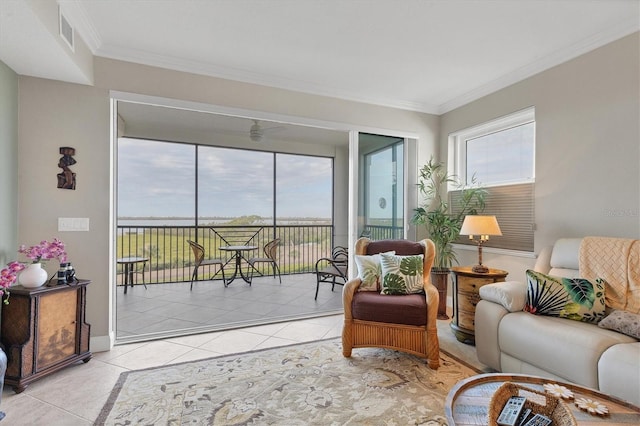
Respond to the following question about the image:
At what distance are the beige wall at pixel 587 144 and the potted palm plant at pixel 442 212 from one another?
0.68 m

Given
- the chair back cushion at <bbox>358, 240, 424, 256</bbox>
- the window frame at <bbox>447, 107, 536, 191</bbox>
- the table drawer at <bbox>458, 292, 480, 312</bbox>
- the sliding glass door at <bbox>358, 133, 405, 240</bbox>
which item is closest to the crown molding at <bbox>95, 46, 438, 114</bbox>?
the sliding glass door at <bbox>358, 133, 405, 240</bbox>

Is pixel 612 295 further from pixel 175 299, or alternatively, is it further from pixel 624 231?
pixel 175 299

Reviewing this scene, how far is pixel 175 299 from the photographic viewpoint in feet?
14.8

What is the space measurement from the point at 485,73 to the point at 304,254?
4.84m

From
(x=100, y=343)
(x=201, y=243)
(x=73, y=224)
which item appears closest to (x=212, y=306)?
(x=100, y=343)

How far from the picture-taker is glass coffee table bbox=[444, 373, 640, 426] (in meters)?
1.19

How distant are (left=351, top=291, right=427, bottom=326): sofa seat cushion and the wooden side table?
571 mm

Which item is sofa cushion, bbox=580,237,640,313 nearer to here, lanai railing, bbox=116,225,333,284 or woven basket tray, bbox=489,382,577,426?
woven basket tray, bbox=489,382,577,426

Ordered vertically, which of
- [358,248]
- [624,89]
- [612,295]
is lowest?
[612,295]

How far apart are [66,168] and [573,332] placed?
13.0ft

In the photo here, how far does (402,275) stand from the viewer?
9.12 feet

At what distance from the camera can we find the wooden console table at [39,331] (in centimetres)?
214

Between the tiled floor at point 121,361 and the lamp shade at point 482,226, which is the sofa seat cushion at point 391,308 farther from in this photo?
the lamp shade at point 482,226

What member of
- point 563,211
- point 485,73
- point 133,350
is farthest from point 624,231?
point 133,350
